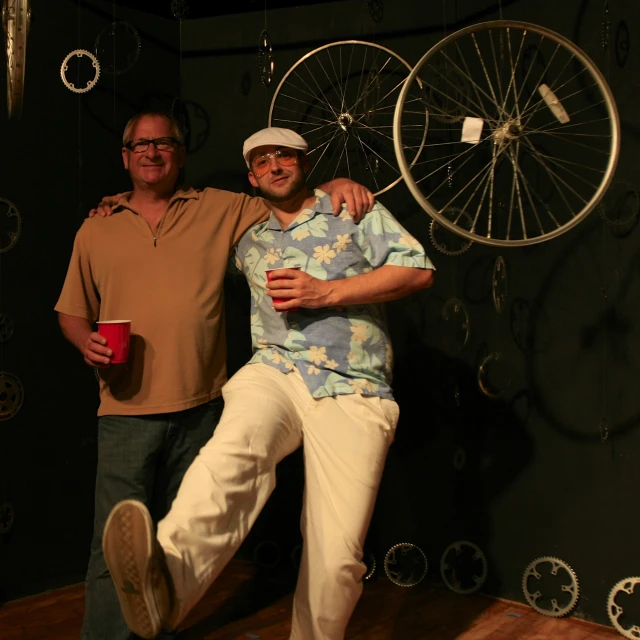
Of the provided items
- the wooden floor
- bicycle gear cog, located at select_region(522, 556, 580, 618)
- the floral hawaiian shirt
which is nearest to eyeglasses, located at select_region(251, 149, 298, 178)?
the floral hawaiian shirt

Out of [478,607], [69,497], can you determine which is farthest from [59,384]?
[478,607]

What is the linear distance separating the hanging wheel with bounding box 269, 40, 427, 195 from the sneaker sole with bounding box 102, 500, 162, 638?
6.88 ft

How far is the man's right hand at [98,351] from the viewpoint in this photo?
2.71 metres

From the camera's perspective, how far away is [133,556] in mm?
1966

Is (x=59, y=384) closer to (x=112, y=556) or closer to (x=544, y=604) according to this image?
(x=112, y=556)

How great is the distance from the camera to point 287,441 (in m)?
2.55

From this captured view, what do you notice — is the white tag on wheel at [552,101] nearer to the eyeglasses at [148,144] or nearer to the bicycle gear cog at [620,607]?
the eyeglasses at [148,144]

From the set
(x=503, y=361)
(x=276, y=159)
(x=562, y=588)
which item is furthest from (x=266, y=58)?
(x=562, y=588)

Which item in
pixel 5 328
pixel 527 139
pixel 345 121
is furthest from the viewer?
pixel 345 121

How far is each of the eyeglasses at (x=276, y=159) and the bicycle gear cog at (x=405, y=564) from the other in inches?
72.3

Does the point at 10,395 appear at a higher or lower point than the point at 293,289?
lower

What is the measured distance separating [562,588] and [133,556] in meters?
1.96

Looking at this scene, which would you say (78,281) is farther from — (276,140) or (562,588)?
(562,588)

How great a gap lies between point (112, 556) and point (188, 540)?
0.24 m
